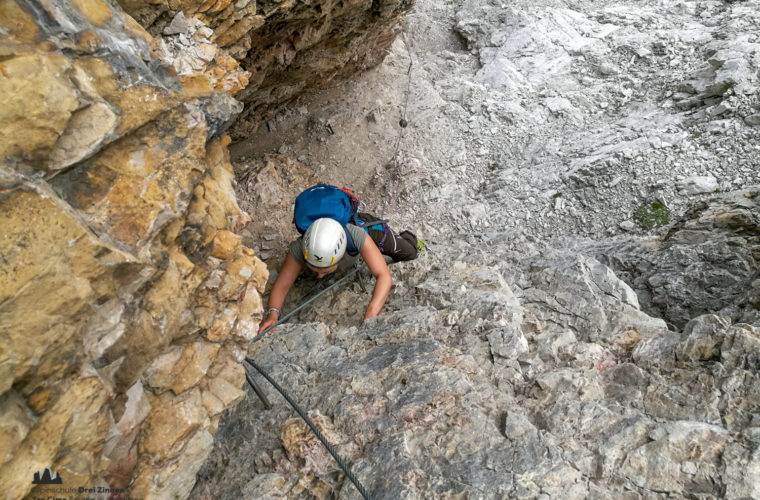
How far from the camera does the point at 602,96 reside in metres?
8.91

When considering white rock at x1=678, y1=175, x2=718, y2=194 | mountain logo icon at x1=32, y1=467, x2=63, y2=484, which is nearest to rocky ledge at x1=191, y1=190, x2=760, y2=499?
mountain logo icon at x1=32, y1=467, x2=63, y2=484

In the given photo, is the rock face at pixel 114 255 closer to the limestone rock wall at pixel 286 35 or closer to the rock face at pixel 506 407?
the limestone rock wall at pixel 286 35

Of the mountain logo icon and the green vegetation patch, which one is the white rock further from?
the mountain logo icon

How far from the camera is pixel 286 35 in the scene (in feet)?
20.7

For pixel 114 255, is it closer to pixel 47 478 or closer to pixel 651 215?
pixel 47 478

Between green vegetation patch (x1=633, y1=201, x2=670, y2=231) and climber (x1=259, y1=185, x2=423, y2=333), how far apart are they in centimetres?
389

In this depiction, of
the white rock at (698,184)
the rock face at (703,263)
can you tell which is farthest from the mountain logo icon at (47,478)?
the white rock at (698,184)

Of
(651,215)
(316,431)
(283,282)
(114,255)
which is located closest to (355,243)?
(283,282)

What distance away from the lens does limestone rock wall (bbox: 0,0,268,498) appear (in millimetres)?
2045

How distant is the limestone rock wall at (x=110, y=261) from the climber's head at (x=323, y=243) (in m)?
1.45

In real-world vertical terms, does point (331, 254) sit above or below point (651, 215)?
above

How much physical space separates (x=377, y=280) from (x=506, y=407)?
2204 mm

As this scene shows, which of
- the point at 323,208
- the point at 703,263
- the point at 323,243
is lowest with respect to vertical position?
the point at 703,263

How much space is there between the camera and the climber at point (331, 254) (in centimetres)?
490
